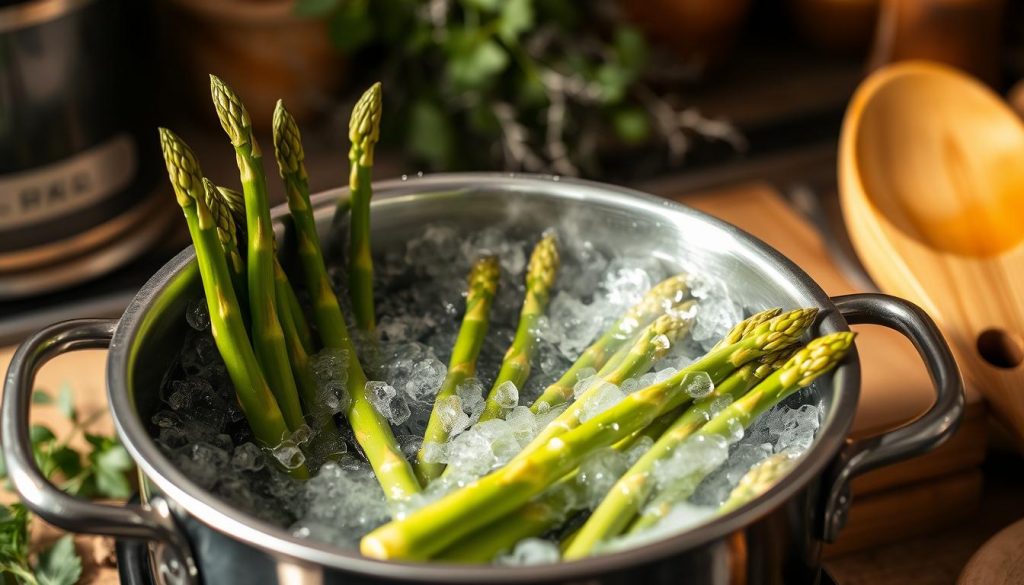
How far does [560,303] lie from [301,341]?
0.58 ft

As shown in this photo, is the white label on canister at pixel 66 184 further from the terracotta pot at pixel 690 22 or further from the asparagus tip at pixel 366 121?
the terracotta pot at pixel 690 22

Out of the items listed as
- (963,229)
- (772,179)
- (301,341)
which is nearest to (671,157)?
(772,179)

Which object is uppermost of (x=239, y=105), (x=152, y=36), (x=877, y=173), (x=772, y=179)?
(x=239, y=105)

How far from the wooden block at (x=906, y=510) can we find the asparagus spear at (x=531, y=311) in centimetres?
27

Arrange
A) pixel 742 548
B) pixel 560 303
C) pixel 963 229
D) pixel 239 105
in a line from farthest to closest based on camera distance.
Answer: pixel 963 229
pixel 560 303
pixel 239 105
pixel 742 548

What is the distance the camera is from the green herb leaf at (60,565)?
711 mm

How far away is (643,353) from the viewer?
2.15 ft

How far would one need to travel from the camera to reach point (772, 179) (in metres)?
1.23

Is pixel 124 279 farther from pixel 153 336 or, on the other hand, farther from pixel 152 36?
pixel 153 336

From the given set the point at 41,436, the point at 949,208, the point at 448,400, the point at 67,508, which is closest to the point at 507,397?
the point at 448,400

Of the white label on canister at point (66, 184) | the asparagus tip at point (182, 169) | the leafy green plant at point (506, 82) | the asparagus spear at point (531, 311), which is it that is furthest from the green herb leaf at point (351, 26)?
the asparagus tip at point (182, 169)

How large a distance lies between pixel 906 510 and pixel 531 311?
1.02 ft

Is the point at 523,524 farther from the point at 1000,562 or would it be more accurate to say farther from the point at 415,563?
the point at 1000,562

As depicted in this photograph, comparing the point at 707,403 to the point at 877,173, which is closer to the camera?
the point at 707,403
